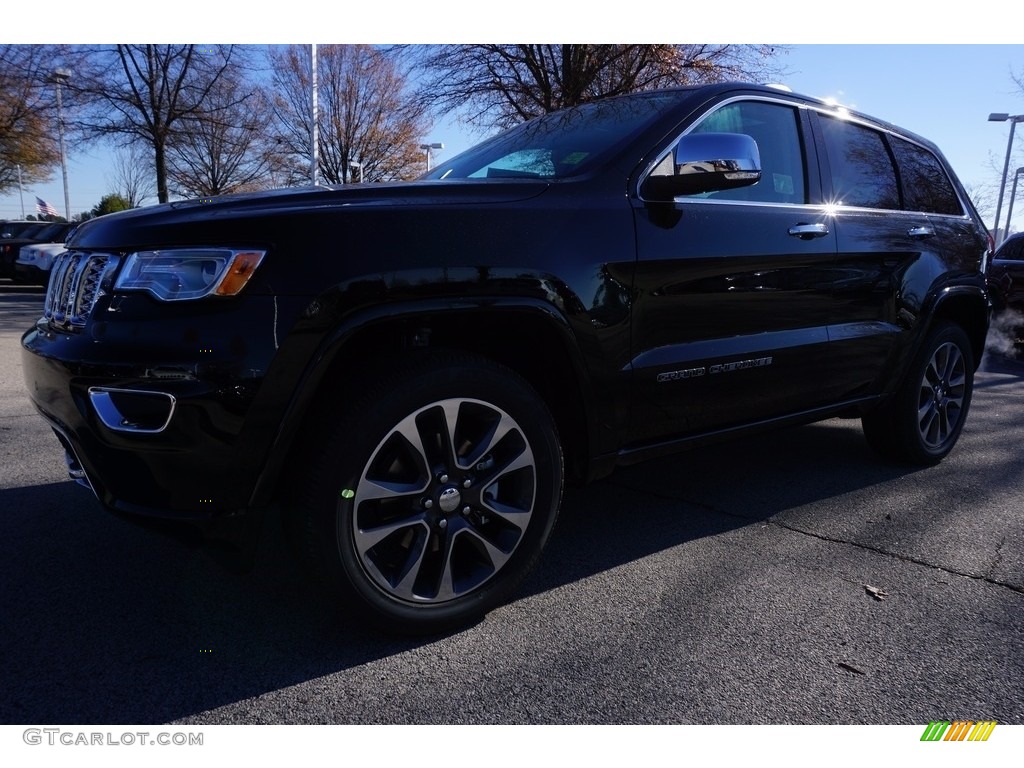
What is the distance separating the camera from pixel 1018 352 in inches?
417

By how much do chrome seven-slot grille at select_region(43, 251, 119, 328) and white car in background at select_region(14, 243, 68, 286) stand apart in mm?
15449

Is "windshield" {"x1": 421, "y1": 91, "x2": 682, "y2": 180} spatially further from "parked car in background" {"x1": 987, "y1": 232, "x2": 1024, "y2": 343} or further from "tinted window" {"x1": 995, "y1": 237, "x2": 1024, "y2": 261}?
"tinted window" {"x1": 995, "y1": 237, "x2": 1024, "y2": 261}

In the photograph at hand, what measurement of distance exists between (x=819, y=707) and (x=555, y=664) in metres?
0.71

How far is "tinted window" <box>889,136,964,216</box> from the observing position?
418 cm

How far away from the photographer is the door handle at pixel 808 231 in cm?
326

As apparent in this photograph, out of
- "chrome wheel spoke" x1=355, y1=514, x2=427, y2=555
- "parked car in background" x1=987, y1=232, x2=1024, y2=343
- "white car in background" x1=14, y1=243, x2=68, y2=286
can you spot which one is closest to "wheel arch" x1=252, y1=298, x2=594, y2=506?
"chrome wheel spoke" x1=355, y1=514, x2=427, y2=555

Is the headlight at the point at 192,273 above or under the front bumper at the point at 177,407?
above

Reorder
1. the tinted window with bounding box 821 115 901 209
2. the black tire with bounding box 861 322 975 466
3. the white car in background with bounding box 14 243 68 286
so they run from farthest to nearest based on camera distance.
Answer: the white car in background with bounding box 14 243 68 286
the black tire with bounding box 861 322 975 466
the tinted window with bounding box 821 115 901 209

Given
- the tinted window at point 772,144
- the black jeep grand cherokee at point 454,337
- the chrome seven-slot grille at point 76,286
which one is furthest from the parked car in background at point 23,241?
the tinted window at point 772,144

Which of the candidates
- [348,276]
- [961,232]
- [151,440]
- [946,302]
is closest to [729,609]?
[348,276]

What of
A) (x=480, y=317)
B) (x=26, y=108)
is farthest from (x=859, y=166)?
(x=26, y=108)

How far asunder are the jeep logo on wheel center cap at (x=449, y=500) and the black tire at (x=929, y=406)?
277cm

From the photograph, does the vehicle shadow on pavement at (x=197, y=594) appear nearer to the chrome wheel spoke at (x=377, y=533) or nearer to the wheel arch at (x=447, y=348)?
the chrome wheel spoke at (x=377, y=533)

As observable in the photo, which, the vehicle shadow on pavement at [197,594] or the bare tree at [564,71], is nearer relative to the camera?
the vehicle shadow on pavement at [197,594]
